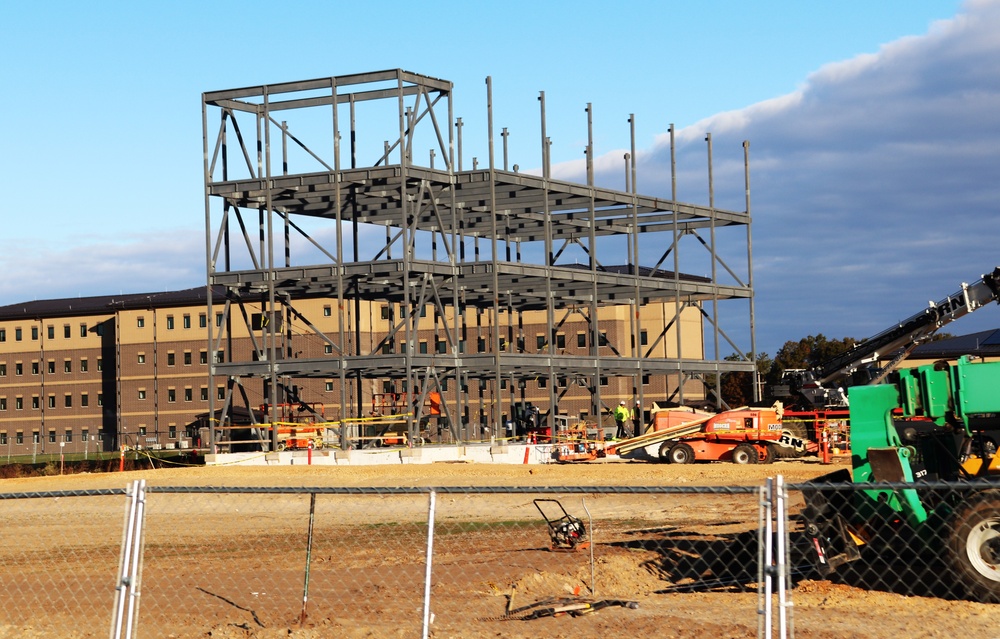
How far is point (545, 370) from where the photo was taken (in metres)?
56.5

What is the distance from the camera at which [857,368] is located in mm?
49031

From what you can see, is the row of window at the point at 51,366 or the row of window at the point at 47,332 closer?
the row of window at the point at 51,366

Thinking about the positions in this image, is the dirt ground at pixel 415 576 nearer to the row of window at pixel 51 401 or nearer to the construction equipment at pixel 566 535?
the construction equipment at pixel 566 535

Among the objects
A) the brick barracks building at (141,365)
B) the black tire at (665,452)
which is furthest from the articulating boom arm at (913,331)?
the brick barracks building at (141,365)

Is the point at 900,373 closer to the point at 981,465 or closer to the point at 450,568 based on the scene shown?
the point at 981,465

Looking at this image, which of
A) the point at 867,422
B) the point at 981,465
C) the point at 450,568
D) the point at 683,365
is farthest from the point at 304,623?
the point at 683,365

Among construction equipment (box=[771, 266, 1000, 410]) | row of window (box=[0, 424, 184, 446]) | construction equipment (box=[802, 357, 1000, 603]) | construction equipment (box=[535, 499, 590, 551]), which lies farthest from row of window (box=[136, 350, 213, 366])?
construction equipment (box=[802, 357, 1000, 603])

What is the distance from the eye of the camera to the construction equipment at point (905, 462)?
42.6ft

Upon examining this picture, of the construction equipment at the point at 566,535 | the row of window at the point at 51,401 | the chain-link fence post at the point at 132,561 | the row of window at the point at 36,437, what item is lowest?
the row of window at the point at 36,437

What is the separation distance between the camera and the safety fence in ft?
34.0

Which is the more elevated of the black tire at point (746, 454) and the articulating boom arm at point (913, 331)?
the articulating boom arm at point (913, 331)

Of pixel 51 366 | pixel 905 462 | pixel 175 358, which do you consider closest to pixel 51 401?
pixel 51 366

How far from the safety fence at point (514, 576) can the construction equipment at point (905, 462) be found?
0.17 feet

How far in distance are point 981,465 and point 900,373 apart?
1.30 metres
